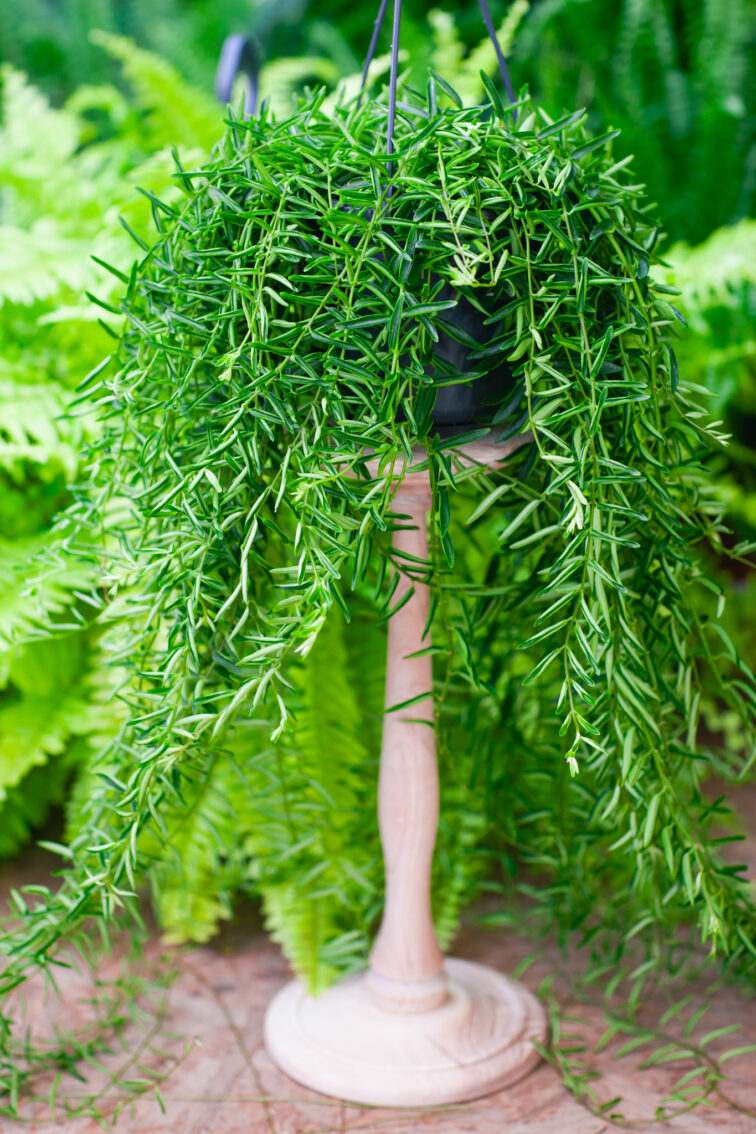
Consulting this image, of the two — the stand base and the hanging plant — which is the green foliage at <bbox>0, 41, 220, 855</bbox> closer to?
the hanging plant

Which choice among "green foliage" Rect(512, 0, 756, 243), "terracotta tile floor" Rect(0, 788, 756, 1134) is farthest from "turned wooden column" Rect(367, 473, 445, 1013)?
"green foliage" Rect(512, 0, 756, 243)

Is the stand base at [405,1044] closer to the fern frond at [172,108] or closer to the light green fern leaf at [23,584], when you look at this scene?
the light green fern leaf at [23,584]

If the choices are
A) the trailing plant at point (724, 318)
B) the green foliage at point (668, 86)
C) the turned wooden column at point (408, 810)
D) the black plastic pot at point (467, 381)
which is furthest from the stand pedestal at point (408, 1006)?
the green foliage at point (668, 86)

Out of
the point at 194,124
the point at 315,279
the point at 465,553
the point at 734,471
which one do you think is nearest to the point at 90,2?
the point at 194,124

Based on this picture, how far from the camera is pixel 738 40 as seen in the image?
205 cm

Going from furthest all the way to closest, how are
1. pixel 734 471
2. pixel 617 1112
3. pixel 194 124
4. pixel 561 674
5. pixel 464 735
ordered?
pixel 734 471 < pixel 194 124 < pixel 464 735 < pixel 561 674 < pixel 617 1112

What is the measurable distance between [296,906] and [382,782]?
218mm

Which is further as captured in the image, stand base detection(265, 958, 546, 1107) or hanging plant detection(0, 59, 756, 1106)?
stand base detection(265, 958, 546, 1107)

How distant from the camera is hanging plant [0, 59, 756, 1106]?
65 centimetres

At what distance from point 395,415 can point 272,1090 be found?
63 centimetres

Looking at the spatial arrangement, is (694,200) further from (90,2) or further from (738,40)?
(90,2)

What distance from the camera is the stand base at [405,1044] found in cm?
85

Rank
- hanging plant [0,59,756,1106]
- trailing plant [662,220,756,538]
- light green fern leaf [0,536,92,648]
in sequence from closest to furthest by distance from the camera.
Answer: hanging plant [0,59,756,1106] → light green fern leaf [0,536,92,648] → trailing plant [662,220,756,538]

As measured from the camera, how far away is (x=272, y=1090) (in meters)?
0.88
